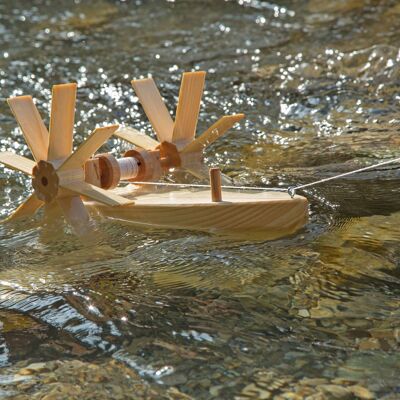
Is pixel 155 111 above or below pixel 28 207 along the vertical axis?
above

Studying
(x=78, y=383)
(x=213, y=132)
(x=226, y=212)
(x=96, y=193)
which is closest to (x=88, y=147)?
(x=96, y=193)

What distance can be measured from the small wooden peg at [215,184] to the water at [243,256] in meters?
0.15

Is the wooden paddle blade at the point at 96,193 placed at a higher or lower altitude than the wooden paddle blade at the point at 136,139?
lower

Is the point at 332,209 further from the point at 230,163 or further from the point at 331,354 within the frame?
the point at 331,354

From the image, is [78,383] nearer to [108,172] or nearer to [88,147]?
[88,147]

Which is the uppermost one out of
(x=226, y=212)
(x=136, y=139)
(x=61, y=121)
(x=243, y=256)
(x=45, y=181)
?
(x=61, y=121)

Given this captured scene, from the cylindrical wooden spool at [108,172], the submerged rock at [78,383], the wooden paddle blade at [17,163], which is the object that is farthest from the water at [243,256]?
the wooden paddle blade at [17,163]

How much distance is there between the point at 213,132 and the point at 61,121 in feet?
2.08

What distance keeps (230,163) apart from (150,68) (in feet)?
6.29

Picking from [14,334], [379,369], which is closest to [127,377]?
[14,334]

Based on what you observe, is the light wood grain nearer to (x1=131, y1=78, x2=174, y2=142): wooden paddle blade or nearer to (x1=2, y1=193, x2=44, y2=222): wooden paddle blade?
(x1=2, y1=193, x2=44, y2=222): wooden paddle blade

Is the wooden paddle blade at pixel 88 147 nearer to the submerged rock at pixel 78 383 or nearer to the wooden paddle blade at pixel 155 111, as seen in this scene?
the wooden paddle blade at pixel 155 111

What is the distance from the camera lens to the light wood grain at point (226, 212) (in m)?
2.73

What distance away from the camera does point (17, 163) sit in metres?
2.99
